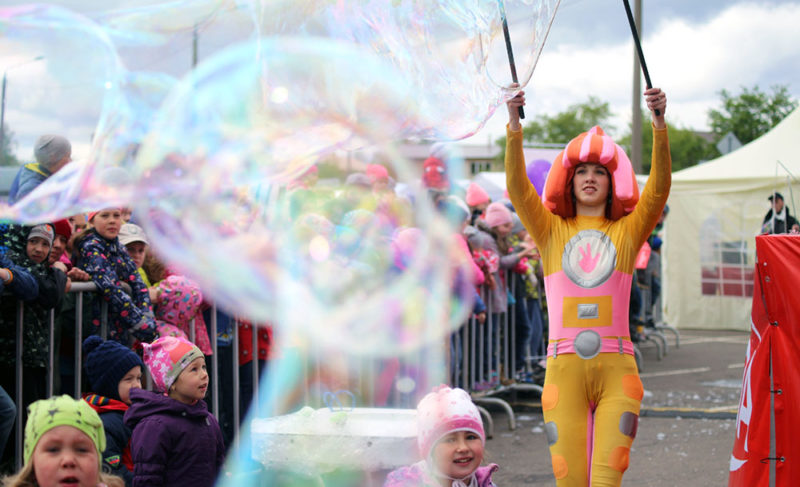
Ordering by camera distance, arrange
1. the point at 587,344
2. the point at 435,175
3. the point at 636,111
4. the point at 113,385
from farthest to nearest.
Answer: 1. the point at 636,111
2. the point at 435,175
3. the point at 113,385
4. the point at 587,344

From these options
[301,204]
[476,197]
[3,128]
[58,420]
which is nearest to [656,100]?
[58,420]

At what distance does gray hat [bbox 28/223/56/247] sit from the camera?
14.4ft

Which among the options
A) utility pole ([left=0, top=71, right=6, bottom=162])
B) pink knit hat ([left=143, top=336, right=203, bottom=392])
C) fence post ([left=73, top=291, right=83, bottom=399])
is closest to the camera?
pink knit hat ([left=143, top=336, right=203, bottom=392])

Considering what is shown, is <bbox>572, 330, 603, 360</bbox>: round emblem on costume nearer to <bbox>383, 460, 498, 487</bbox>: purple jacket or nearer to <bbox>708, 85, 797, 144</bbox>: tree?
<bbox>383, 460, 498, 487</bbox>: purple jacket

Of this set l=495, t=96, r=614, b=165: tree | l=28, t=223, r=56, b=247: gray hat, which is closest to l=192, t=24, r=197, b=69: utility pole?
l=28, t=223, r=56, b=247: gray hat

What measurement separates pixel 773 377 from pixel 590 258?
44.0 inches

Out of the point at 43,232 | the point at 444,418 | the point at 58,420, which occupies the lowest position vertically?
the point at 444,418

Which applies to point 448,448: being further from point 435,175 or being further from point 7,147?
point 435,175

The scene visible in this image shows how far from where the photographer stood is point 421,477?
3516 mm

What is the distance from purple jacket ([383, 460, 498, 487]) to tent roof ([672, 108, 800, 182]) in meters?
11.9

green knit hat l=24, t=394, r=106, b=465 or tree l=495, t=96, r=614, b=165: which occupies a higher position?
tree l=495, t=96, r=614, b=165

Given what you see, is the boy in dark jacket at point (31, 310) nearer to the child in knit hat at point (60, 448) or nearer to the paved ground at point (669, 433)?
the child in knit hat at point (60, 448)

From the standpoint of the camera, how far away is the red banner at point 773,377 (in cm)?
A: 419

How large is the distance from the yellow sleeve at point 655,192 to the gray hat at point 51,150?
2.74m
